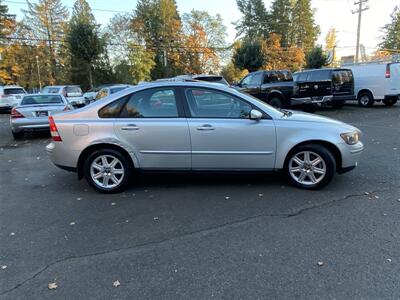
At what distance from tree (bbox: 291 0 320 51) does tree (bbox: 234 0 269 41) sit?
5126 millimetres

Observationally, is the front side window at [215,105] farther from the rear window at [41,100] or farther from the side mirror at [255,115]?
the rear window at [41,100]

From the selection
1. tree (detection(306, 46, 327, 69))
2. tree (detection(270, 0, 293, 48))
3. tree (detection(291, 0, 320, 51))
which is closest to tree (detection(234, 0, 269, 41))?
tree (detection(270, 0, 293, 48))

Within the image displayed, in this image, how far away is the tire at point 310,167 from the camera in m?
4.85

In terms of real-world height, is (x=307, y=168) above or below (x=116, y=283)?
above

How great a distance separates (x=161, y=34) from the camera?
2103 inches

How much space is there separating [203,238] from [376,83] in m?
15.5

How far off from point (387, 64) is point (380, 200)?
13330 mm

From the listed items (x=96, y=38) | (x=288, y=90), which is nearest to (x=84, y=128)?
(x=288, y=90)

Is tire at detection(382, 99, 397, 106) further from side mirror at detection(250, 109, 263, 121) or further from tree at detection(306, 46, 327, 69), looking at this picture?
tree at detection(306, 46, 327, 69)

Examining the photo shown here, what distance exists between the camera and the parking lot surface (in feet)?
9.00

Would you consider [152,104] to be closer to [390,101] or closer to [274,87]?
[274,87]

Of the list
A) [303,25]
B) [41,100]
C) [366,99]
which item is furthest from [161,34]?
[41,100]

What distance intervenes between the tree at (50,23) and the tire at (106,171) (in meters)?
50.7

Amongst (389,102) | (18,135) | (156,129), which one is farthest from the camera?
(389,102)
